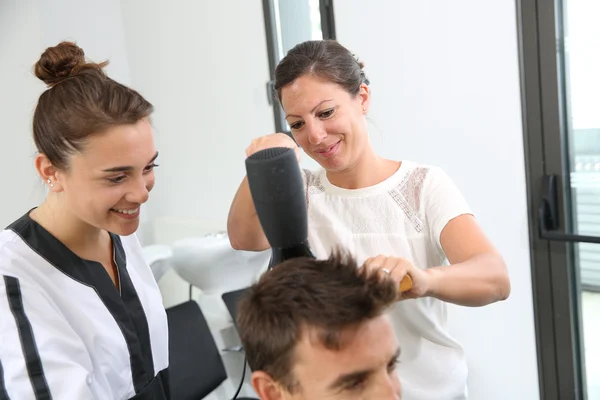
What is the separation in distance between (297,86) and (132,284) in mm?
504

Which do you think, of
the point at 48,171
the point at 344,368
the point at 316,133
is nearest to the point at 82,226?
the point at 48,171

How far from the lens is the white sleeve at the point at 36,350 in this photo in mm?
886

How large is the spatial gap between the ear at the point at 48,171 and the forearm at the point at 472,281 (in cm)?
65

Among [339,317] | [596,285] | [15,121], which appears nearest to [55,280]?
[339,317]

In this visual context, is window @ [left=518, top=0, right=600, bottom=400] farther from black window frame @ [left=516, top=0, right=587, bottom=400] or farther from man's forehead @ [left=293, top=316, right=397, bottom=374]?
man's forehead @ [left=293, top=316, right=397, bottom=374]

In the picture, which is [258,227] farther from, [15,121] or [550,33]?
[15,121]

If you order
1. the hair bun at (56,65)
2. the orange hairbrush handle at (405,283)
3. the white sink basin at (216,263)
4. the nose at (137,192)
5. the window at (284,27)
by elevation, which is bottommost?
the white sink basin at (216,263)

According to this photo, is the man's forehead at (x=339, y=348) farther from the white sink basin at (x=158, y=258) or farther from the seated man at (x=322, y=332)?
the white sink basin at (x=158, y=258)

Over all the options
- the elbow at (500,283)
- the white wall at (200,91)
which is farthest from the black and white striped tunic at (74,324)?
the white wall at (200,91)

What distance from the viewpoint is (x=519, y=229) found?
6.29 feet

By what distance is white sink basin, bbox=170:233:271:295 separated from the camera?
2377 millimetres

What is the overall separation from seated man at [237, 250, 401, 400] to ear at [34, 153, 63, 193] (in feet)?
1.46

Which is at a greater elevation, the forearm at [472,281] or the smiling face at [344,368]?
the forearm at [472,281]

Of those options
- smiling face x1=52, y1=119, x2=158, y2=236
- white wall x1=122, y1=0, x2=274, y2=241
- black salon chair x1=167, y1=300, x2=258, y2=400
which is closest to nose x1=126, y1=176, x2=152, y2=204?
smiling face x1=52, y1=119, x2=158, y2=236
